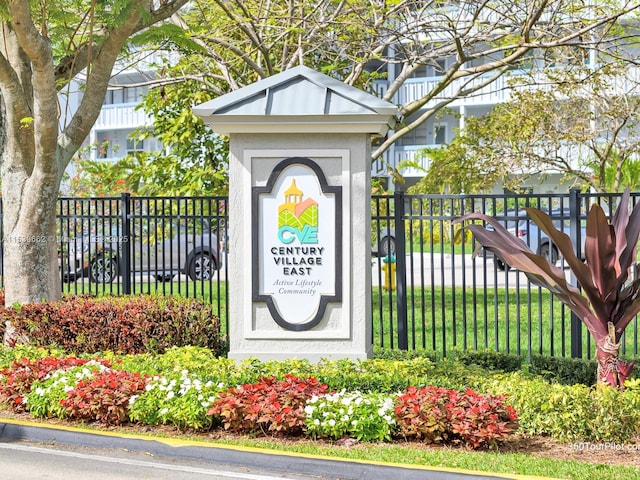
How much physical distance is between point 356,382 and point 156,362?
7.17ft

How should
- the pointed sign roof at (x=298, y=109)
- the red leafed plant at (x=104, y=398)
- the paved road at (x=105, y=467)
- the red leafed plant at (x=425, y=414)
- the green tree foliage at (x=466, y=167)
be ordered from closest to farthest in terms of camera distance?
the paved road at (x=105, y=467)
the red leafed plant at (x=425, y=414)
the red leafed plant at (x=104, y=398)
the pointed sign roof at (x=298, y=109)
the green tree foliage at (x=466, y=167)

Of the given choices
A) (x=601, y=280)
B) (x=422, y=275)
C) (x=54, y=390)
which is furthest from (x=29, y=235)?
(x=601, y=280)

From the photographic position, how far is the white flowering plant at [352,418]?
24.8 feet

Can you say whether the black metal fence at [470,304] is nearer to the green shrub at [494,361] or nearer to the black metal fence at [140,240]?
the green shrub at [494,361]

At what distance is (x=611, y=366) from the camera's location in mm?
8289

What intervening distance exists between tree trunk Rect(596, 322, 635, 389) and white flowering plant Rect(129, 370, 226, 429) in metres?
3.27

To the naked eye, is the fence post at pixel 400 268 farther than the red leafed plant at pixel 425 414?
Yes

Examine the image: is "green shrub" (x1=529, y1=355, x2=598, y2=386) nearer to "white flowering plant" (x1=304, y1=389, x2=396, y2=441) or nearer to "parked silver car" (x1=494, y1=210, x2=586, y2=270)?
"parked silver car" (x1=494, y1=210, x2=586, y2=270)

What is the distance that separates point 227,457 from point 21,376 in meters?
2.67

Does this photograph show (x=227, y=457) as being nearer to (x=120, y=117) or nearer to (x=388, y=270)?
(x=388, y=270)

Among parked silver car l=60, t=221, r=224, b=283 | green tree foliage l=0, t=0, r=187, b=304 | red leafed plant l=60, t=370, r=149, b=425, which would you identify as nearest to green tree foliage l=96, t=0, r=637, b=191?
green tree foliage l=0, t=0, r=187, b=304

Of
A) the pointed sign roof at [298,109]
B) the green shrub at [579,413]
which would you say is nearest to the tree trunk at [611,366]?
the green shrub at [579,413]

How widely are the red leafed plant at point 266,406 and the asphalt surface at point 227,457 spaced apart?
1.20 ft

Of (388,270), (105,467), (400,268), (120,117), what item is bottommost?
(105,467)
